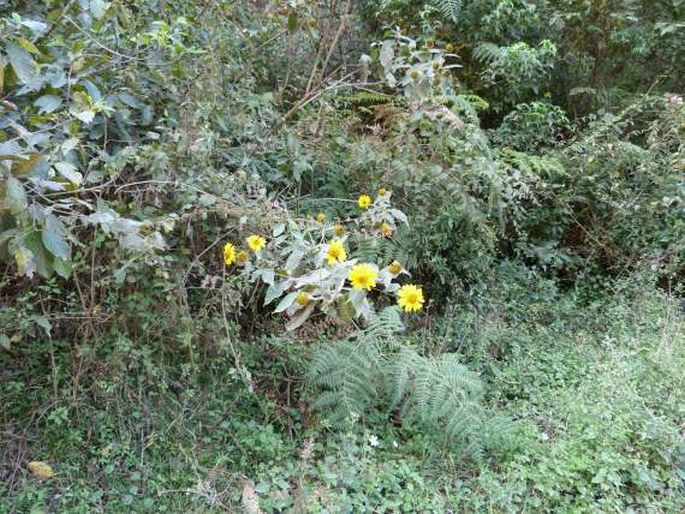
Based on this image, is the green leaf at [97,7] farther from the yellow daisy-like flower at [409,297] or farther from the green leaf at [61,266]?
the yellow daisy-like flower at [409,297]

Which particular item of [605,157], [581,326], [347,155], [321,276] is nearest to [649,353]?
[581,326]

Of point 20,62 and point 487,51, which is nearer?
point 20,62

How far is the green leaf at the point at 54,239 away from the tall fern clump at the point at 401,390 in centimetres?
134

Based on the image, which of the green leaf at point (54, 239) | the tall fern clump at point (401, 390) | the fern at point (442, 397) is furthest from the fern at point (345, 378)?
the green leaf at point (54, 239)

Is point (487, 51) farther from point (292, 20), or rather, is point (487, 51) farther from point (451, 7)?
point (292, 20)

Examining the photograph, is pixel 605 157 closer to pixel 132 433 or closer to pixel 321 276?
pixel 321 276

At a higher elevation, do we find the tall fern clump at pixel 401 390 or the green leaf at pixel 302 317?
the green leaf at pixel 302 317

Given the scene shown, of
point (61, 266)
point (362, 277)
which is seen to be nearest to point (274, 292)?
point (362, 277)

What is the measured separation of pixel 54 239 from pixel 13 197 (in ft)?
0.54

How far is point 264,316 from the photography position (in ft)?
9.78

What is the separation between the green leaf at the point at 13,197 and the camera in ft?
4.62

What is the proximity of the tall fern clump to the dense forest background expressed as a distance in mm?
13

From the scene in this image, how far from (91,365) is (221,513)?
2.76ft

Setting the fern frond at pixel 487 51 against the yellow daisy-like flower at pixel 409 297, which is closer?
the yellow daisy-like flower at pixel 409 297
